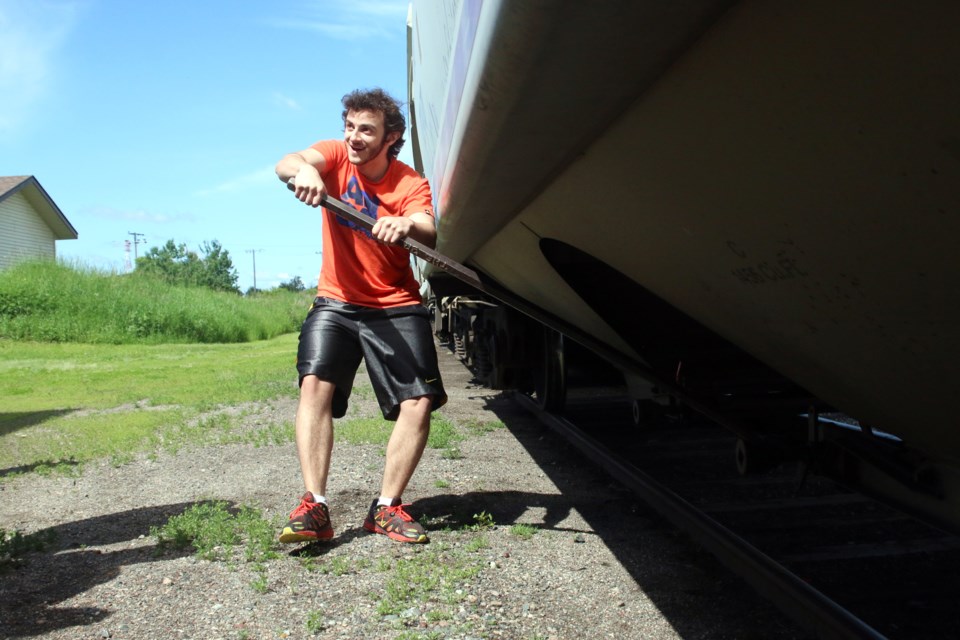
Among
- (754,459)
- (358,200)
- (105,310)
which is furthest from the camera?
(105,310)

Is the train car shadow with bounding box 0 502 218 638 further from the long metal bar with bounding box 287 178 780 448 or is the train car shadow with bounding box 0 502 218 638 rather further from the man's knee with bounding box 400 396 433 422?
the long metal bar with bounding box 287 178 780 448

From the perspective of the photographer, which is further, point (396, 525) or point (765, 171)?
point (396, 525)

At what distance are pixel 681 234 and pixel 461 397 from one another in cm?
732

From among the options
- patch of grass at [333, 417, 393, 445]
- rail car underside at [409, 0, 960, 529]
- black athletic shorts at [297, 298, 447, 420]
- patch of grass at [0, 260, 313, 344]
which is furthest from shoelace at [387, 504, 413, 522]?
patch of grass at [0, 260, 313, 344]

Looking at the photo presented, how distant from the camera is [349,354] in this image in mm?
3930

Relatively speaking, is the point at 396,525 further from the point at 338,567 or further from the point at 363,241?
the point at 363,241

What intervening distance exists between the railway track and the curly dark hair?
86.2 inches

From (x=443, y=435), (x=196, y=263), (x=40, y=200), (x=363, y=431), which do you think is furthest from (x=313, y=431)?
(x=196, y=263)

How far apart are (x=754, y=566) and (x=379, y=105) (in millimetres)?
2425

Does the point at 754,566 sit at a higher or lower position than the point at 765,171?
lower

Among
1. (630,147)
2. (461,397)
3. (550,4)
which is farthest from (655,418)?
(461,397)

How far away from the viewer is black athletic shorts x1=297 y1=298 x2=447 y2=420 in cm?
384

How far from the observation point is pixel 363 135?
149 inches

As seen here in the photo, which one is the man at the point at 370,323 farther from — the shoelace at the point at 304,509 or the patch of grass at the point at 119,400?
the patch of grass at the point at 119,400
